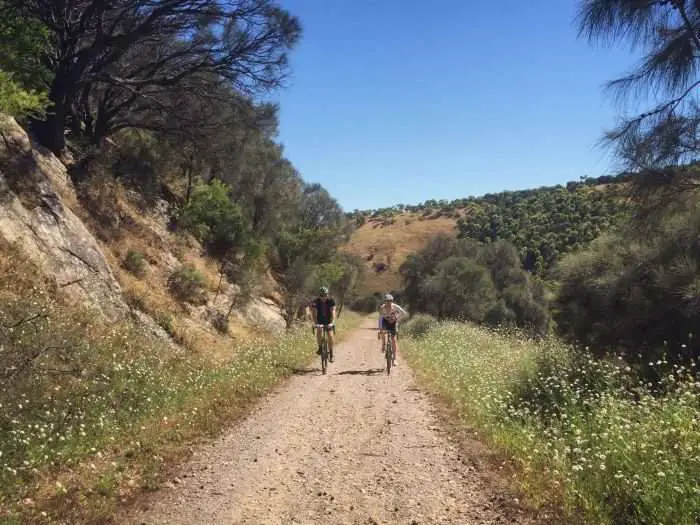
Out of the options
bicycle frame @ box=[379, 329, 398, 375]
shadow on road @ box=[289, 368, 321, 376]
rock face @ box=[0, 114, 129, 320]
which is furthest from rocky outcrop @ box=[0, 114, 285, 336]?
bicycle frame @ box=[379, 329, 398, 375]

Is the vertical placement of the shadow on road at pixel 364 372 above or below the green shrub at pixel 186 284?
below

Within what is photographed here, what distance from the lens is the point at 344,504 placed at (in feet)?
15.4

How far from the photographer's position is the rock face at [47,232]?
35.0 feet

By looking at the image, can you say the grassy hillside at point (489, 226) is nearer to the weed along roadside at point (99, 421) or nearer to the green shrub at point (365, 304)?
the green shrub at point (365, 304)

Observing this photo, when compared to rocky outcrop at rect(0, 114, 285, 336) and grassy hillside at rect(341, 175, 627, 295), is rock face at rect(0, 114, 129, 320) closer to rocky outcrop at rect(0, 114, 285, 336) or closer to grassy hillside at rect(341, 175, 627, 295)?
rocky outcrop at rect(0, 114, 285, 336)

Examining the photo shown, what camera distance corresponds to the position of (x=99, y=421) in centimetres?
627

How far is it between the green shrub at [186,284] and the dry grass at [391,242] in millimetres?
77021

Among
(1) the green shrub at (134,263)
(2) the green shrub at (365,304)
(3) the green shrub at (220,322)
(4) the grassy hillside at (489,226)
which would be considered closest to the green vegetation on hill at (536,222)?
(4) the grassy hillside at (489,226)

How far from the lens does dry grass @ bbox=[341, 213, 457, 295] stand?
104188mm

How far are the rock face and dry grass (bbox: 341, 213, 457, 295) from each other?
8256 cm

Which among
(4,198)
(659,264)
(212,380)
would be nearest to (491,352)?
(659,264)

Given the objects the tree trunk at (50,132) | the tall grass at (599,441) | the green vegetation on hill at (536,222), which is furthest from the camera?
the green vegetation on hill at (536,222)

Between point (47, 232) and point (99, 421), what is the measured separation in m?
6.87

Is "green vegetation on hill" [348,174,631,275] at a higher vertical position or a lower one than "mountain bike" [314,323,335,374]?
higher
